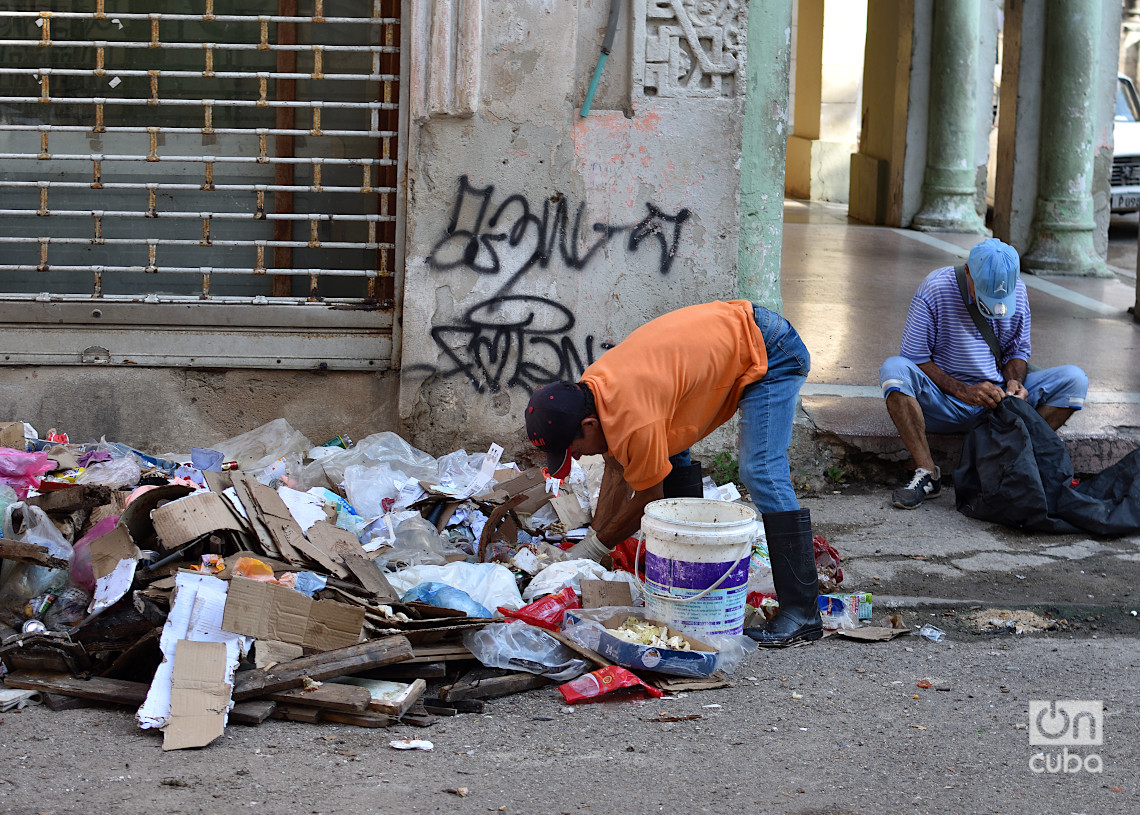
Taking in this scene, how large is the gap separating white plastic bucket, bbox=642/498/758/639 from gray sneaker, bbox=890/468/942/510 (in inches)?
70.8

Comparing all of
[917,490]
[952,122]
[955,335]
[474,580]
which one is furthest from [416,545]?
[952,122]

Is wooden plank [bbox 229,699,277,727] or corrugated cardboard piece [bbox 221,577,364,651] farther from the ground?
corrugated cardboard piece [bbox 221,577,364,651]

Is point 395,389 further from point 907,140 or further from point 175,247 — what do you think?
point 907,140

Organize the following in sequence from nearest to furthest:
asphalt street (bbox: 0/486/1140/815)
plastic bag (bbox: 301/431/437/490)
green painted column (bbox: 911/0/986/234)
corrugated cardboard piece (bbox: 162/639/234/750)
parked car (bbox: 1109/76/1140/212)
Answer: asphalt street (bbox: 0/486/1140/815), corrugated cardboard piece (bbox: 162/639/234/750), plastic bag (bbox: 301/431/437/490), green painted column (bbox: 911/0/986/234), parked car (bbox: 1109/76/1140/212)

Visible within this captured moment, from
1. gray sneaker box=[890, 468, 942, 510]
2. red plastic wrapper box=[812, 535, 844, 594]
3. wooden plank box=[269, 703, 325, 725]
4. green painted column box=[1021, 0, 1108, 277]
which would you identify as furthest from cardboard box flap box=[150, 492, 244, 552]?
green painted column box=[1021, 0, 1108, 277]

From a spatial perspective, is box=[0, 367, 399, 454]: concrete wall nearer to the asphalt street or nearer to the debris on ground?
the asphalt street

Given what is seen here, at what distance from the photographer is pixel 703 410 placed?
3902 mm

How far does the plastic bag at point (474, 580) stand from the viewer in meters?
4.06

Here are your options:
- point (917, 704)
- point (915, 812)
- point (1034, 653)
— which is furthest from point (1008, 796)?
point (1034, 653)

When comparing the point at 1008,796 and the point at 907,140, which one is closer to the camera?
the point at 1008,796

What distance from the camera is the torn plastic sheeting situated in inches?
129

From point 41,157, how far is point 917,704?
4.53 meters

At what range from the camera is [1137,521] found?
16.6 feet

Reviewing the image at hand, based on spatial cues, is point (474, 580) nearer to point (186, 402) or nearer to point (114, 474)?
point (114, 474)
